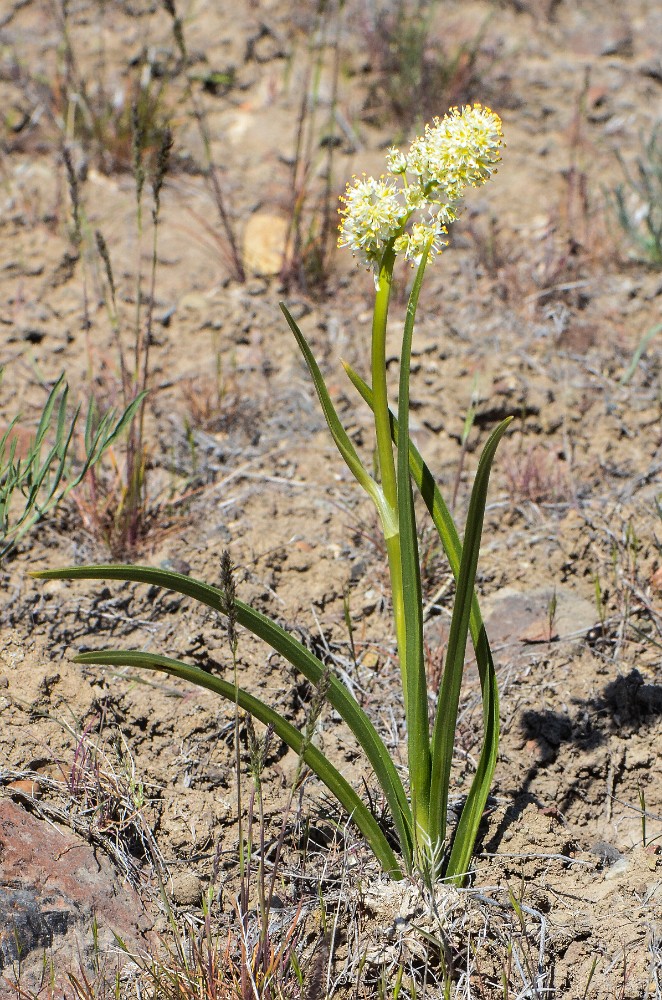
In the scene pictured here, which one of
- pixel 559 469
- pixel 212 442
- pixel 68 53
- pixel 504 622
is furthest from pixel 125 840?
pixel 68 53

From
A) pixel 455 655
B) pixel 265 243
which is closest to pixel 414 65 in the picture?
A: pixel 265 243

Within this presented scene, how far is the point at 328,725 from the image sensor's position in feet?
7.43

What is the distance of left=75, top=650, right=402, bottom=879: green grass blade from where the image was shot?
1595mm

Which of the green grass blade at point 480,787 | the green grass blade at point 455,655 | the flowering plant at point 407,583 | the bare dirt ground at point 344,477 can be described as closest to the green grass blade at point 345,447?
the flowering plant at point 407,583

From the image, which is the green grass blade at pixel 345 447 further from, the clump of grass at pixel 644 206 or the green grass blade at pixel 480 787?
the clump of grass at pixel 644 206

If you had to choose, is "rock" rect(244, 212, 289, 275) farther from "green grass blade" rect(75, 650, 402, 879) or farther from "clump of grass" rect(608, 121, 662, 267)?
"green grass blade" rect(75, 650, 402, 879)

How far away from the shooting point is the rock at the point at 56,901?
1.74 meters

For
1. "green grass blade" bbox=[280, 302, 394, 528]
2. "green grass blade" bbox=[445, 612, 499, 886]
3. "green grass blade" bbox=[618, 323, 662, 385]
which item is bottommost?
"green grass blade" bbox=[445, 612, 499, 886]

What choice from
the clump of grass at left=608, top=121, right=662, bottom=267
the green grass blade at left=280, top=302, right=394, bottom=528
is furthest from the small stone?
the clump of grass at left=608, top=121, right=662, bottom=267

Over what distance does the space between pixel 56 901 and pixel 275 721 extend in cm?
62

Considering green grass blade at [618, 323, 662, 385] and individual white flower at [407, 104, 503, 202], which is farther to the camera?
green grass blade at [618, 323, 662, 385]

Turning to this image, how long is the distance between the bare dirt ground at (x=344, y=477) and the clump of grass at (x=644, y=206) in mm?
116

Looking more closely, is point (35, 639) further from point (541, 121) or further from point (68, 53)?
point (541, 121)

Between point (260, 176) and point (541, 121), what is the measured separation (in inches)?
61.0
